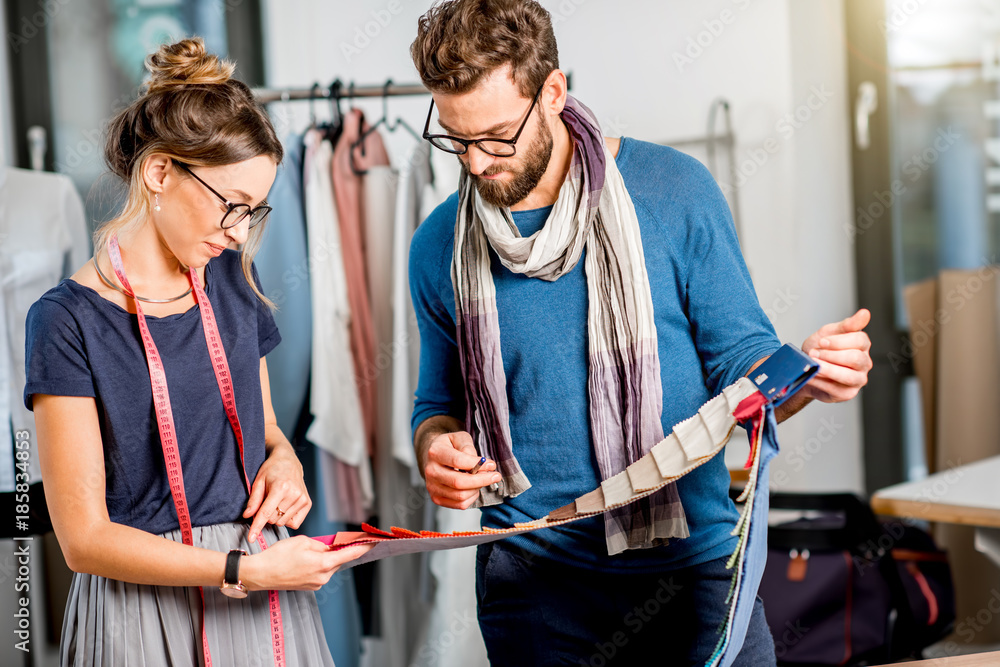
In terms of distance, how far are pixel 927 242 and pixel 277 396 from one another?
249cm

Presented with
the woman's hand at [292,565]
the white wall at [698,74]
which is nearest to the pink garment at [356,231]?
the white wall at [698,74]

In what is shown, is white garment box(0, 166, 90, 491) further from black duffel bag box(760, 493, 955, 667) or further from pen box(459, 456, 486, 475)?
black duffel bag box(760, 493, 955, 667)

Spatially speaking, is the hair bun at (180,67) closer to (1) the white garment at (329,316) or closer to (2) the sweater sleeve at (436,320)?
(2) the sweater sleeve at (436,320)

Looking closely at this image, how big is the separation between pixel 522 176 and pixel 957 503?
1403 mm

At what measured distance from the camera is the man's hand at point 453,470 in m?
1.21

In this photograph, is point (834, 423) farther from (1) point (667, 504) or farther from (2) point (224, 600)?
(2) point (224, 600)

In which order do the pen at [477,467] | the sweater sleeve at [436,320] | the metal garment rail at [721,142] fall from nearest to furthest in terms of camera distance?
the pen at [477,467] → the sweater sleeve at [436,320] → the metal garment rail at [721,142]

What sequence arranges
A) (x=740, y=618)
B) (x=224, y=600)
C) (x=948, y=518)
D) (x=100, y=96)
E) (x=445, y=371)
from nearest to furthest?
(x=740, y=618)
(x=224, y=600)
(x=445, y=371)
(x=948, y=518)
(x=100, y=96)

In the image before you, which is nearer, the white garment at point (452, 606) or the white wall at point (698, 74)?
the white garment at point (452, 606)

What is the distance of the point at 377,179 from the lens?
88.8 inches

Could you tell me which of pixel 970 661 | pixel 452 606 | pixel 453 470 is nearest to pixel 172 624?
pixel 453 470

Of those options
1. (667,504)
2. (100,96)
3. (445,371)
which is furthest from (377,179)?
(667,504)

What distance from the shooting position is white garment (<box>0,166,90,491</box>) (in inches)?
84.7

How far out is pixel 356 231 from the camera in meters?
2.25
